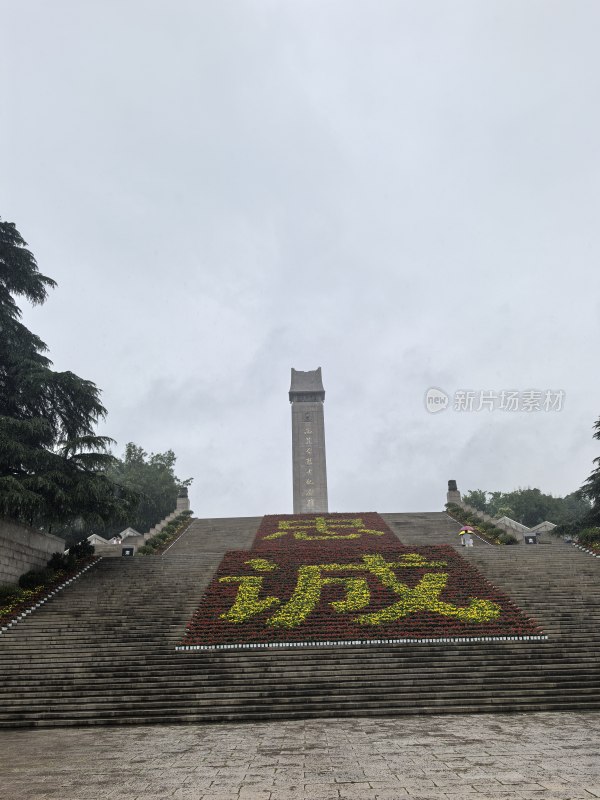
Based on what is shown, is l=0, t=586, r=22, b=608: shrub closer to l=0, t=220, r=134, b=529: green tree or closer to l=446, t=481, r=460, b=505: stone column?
l=0, t=220, r=134, b=529: green tree

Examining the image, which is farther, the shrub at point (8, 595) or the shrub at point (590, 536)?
the shrub at point (590, 536)

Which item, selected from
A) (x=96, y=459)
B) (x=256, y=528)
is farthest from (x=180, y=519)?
(x=96, y=459)

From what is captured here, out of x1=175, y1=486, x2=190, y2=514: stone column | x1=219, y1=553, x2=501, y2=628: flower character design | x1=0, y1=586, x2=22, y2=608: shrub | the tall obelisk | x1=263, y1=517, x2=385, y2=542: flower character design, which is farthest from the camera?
the tall obelisk

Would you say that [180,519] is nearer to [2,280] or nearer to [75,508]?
[75,508]

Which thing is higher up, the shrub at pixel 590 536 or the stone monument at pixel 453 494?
the stone monument at pixel 453 494

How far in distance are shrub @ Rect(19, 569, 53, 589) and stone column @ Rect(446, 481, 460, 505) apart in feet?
91.0

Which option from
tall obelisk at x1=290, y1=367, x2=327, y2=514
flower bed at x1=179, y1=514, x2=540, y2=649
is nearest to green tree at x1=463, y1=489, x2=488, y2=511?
tall obelisk at x1=290, y1=367, x2=327, y2=514

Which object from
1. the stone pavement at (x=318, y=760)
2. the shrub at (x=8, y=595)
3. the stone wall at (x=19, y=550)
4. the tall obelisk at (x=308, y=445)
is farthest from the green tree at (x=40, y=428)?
the tall obelisk at (x=308, y=445)

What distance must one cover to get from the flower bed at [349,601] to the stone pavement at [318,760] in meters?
4.00

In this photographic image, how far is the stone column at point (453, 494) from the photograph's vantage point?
39.7 meters

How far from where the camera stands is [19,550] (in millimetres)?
20797

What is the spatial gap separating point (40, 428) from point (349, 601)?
13.1 meters

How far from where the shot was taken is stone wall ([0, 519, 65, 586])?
1988cm

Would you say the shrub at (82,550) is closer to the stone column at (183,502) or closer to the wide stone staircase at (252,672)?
the wide stone staircase at (252,672)
